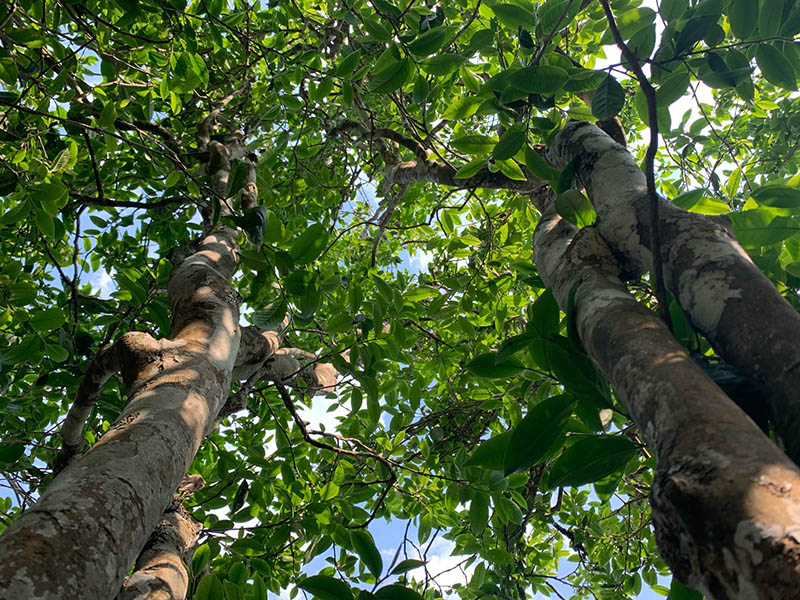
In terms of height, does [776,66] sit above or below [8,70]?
below

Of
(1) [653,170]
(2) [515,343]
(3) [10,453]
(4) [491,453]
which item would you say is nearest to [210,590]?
(4) [491,453]

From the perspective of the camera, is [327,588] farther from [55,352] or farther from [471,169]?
[55,352]

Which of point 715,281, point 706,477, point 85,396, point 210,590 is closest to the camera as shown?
point 706,477

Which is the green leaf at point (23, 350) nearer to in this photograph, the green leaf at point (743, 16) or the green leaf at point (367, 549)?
the green leaf at point (367, 549)

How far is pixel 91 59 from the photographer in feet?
15.6

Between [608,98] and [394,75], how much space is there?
2.31 feet

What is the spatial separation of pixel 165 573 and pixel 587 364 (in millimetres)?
1598

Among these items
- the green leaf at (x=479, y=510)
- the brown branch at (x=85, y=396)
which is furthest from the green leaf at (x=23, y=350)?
the green leaf at (x=479, y=510)

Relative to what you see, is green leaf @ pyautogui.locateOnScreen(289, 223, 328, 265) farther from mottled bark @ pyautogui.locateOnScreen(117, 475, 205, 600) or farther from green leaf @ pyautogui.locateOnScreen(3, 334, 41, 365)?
green leaf @ pyautogui.locateOnScreen(3, 334, 41, 365)

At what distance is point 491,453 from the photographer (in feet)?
4.88

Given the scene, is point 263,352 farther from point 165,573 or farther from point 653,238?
point 653,238

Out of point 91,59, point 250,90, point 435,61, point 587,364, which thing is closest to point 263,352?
point 435,61

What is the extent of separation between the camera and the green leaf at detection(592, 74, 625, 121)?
1.33 metres

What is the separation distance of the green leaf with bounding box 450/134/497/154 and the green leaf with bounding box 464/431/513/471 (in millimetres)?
924
